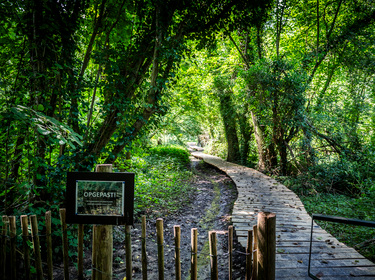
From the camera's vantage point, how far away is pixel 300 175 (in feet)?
27.6

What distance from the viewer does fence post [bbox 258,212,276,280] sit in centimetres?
205

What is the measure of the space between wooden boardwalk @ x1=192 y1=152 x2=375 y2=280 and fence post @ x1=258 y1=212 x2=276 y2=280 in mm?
902

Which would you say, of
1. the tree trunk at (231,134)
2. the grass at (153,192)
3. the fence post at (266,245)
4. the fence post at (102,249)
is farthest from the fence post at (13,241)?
the tree trunk at (231,134)

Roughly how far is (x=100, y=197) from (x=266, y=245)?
1581mm

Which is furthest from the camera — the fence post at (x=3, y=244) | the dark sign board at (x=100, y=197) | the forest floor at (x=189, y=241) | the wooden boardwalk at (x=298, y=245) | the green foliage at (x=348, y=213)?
the green foliage at (x=348, y=213)

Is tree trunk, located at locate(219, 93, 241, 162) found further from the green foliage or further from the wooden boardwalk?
the wooden boardwalk

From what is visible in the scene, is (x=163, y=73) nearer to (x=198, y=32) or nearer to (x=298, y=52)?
(x=198, y=32)

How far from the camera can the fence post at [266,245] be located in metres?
2.05

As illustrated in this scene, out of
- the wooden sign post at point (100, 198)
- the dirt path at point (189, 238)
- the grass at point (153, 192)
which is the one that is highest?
the wooden sign post at point (100, 198)

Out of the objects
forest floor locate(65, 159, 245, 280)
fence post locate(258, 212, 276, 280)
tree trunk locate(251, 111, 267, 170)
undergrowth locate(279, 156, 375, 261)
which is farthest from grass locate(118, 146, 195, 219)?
tree trunk locate(251, 111, 267, 170)

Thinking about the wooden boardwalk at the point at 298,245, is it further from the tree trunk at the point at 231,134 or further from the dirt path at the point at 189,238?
the tree trunk at the point at 231,134

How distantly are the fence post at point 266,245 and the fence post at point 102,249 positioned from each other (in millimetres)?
1414

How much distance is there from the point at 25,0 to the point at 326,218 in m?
4.05

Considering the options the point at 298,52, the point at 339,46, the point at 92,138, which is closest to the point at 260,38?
the point at 298,52
